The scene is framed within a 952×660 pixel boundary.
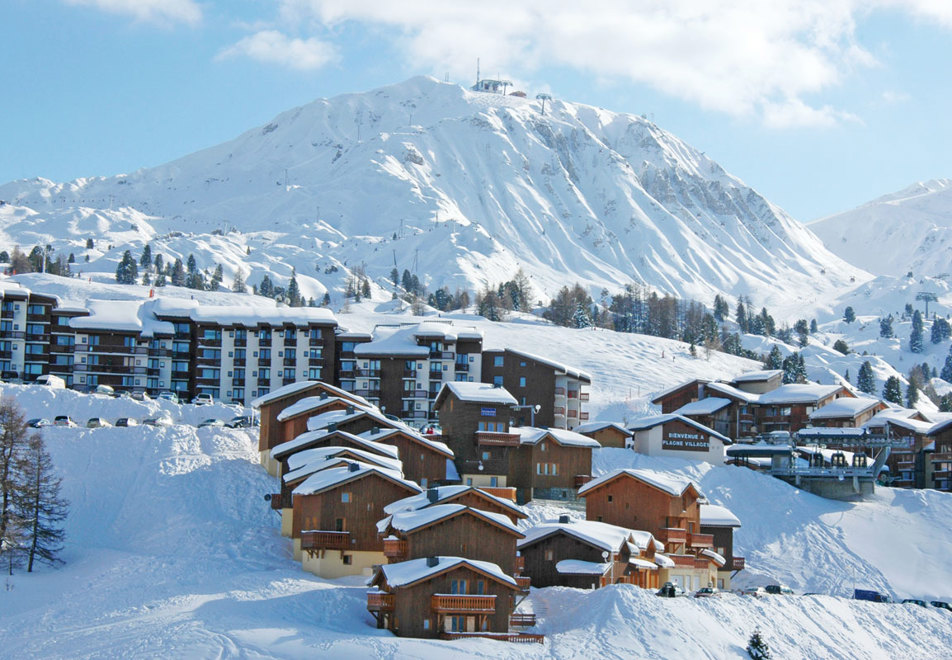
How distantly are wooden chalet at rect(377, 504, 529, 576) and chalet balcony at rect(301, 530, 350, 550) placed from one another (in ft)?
14.2

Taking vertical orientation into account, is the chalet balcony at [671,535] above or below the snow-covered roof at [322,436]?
below

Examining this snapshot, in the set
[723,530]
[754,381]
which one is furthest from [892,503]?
[754,381]

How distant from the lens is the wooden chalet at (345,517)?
176ft

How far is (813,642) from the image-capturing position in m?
51.7

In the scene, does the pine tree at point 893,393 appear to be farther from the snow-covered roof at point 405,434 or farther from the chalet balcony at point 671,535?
the snow-covered roof at point 405,434

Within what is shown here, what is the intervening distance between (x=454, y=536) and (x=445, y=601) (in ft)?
13.1

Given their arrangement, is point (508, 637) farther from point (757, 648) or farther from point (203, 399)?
point (203, 399)

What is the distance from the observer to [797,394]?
105m

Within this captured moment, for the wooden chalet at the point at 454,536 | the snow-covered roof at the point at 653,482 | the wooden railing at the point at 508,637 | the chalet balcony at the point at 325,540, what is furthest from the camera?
the snow-covered roof at the point at 653,482

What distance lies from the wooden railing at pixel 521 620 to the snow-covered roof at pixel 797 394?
201ft

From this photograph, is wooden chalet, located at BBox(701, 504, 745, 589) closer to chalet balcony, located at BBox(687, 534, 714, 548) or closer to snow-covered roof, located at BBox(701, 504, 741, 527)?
snow-covered roof, located at BBox(701, 504, 741, 527)

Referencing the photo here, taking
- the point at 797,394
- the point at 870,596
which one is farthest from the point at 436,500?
the point at 797,394

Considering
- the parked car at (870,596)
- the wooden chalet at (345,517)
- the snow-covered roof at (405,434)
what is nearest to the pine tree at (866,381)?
the parked car at (870,596)

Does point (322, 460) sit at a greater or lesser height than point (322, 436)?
lesser
